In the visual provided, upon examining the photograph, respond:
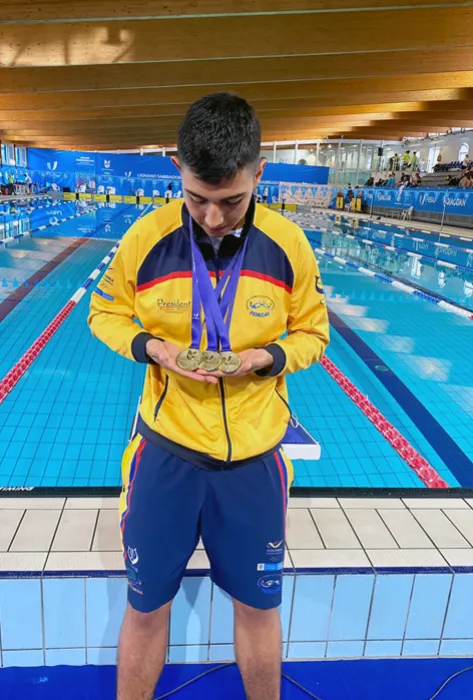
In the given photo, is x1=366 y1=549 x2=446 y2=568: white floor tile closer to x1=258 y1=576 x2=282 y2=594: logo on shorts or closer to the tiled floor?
the tiled floor

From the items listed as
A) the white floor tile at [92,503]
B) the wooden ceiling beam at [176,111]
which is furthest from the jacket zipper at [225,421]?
the wooden ceiling beam at [176,111]

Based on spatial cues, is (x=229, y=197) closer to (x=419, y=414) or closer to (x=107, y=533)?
(x=107, y=533)

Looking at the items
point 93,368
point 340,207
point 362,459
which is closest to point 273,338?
point 362,459

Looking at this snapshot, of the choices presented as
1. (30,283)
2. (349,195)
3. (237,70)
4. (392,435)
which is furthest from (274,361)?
(349,195)

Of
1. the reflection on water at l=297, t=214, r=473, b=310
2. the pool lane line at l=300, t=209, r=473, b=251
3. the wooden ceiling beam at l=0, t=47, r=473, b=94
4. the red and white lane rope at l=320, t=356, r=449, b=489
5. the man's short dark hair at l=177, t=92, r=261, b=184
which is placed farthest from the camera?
the pool lane line at l=300, t=209, r=473, b=251

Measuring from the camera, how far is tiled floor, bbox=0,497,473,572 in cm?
155

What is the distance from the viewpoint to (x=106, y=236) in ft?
40.1

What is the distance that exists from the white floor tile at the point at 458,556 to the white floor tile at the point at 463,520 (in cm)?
6

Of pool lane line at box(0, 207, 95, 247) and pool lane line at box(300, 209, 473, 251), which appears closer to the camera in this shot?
pool lane line at box(0, 207, 95, 247)

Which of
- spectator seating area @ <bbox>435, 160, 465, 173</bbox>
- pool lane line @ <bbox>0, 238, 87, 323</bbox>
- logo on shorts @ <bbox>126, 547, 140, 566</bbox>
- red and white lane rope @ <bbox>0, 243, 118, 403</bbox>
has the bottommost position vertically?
red and white lane rope @ <bbox>0, 243, 118, 403</bbox>

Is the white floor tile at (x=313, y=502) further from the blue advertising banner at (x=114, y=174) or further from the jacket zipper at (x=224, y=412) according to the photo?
the blue advertising banner at (x=114, y=174)

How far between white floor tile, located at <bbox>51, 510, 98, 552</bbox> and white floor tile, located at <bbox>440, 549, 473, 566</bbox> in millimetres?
1086

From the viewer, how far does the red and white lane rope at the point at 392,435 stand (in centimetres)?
308

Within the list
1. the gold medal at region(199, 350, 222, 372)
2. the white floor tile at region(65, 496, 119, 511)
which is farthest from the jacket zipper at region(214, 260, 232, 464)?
the white floor tile at region(65, 496, 119, 511)
